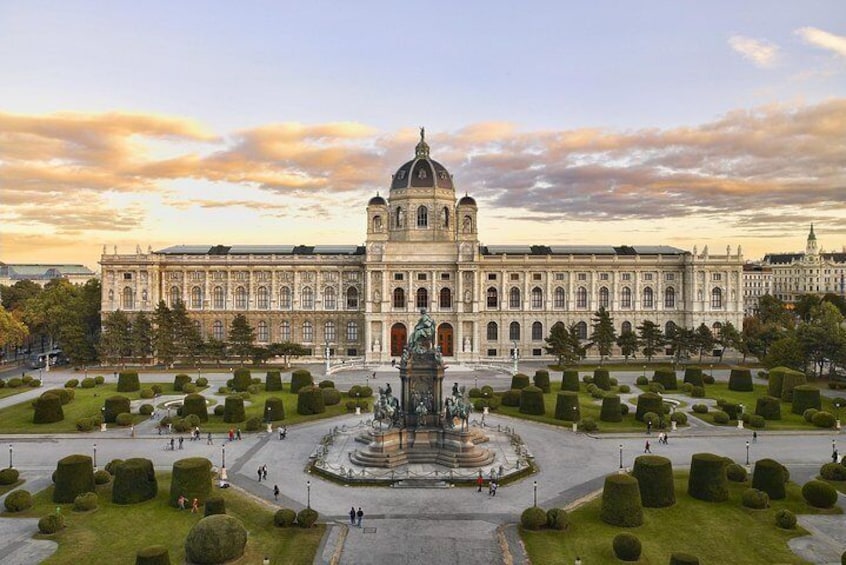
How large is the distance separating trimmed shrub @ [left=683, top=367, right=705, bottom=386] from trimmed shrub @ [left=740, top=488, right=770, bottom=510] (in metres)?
38.0

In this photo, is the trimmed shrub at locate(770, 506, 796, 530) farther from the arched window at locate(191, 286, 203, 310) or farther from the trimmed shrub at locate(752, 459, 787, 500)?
the arched window at locate(191, 286, 203, 310)

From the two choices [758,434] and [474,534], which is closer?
[474,534]

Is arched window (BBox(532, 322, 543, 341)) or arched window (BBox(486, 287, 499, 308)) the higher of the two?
arched window (BBox(486, 287, 499, 308))

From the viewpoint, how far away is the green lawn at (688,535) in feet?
104

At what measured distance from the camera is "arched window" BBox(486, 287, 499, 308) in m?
105

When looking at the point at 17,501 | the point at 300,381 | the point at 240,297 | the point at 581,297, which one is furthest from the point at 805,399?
the point at 240,297

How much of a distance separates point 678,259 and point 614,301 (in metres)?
12.3

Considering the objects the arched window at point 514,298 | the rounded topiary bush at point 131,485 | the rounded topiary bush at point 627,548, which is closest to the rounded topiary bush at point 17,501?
the rounded topiary bush at point 131,485

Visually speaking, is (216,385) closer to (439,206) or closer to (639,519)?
(439,206)

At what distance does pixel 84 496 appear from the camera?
3750cm

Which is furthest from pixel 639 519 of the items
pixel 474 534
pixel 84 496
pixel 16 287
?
pixel 16 287

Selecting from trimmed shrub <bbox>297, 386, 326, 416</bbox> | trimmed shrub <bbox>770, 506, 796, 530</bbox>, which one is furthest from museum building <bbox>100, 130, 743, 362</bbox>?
trimmed shrub <bbox>770, 506, 796, 530</bbox>

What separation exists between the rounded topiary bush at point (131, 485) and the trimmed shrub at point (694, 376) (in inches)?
2294

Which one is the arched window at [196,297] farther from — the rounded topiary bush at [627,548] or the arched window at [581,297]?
the rounded topiary bush at [627,548]
